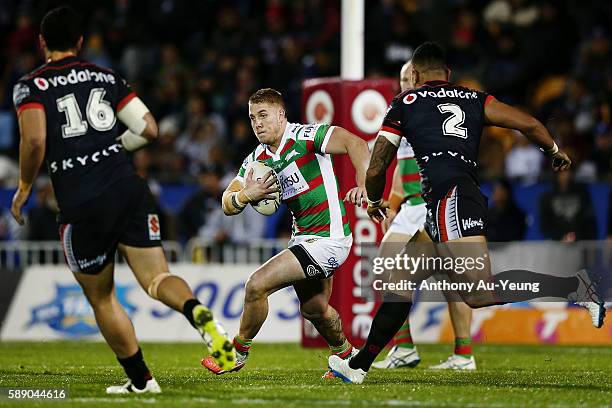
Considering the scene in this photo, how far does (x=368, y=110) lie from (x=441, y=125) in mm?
4555

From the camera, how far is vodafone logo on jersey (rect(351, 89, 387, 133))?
13367 mm

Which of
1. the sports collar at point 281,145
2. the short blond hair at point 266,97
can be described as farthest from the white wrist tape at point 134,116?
the sports collar at point 281,145

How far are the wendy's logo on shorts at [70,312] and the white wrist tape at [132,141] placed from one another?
806cm

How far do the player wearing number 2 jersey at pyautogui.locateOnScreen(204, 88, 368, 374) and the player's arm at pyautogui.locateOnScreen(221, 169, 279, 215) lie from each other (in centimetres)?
1

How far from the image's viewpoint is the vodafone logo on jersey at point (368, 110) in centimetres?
1337

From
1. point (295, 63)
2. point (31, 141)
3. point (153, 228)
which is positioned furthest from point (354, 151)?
point (295, 63)

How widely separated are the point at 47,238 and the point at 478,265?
969cm

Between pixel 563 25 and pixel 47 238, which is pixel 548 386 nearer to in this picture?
pixel 47 238

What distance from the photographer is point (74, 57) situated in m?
7.92

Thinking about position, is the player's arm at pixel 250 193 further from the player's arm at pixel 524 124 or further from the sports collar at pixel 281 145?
the player's arm at pixel 524 124

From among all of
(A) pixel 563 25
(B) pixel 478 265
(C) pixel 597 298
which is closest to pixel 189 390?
(B) pixel 478 265

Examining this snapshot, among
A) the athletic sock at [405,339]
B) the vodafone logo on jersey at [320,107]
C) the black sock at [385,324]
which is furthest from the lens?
the vodafone logo on jersey at [320,107]

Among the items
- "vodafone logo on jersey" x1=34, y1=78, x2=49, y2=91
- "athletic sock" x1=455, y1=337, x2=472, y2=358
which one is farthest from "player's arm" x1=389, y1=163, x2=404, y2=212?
"vodafone logo on jersey" x1=34, y1=78, x2=49, y2=91

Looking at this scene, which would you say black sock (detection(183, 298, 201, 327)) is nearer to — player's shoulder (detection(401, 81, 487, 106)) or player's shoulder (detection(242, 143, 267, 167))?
player's shoulder (detection(242, 143, 267, 167))
